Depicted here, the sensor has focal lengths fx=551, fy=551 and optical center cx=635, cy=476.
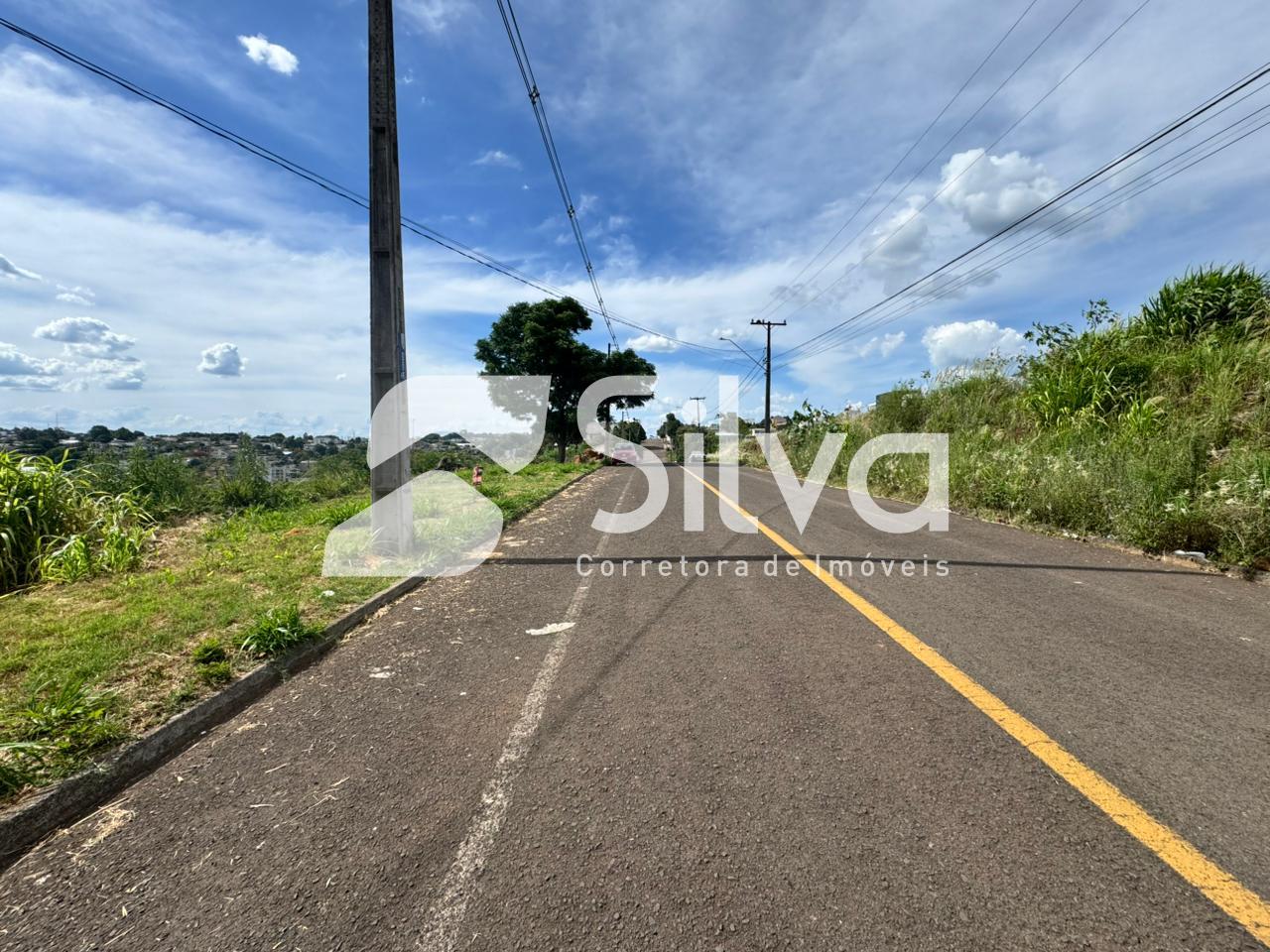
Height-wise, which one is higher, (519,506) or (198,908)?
(519,506)

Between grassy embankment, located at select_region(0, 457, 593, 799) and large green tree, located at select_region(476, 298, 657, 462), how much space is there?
2491 centimetres

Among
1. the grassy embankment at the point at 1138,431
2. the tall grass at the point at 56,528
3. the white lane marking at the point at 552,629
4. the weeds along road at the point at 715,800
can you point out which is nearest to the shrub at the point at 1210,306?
the grassy embankment at the point at 1138,431

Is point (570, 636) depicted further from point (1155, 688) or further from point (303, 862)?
point (1155, 688)

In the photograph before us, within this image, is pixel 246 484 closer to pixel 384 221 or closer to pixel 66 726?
pixel 384 221

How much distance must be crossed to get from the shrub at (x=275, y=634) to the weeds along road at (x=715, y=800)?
0.91ft

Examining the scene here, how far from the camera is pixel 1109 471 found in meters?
7.51

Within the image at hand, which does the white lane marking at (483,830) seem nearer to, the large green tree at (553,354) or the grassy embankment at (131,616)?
the grassy embankment at (131,616)

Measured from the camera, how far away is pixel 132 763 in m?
2.54

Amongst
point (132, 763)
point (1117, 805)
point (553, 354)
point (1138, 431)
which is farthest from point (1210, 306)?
point (553, 354)

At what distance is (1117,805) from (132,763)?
13.6 feet

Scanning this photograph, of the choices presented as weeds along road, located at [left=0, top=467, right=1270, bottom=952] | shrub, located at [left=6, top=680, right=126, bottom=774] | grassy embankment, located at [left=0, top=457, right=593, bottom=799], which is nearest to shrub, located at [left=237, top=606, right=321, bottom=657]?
grassy embankment, located at [left=0, top=457, right=593, bottom=799]

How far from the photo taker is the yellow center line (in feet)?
5.32

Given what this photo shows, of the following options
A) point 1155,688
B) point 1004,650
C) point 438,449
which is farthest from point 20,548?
point 438,449

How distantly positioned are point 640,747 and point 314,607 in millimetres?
3284
